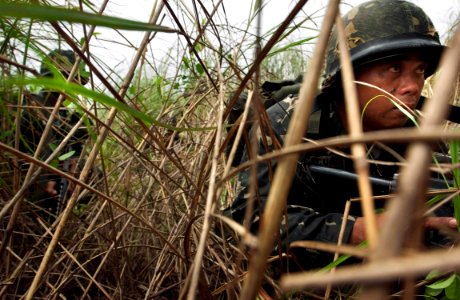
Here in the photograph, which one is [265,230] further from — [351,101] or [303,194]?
[303,194]

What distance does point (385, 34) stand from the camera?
1.55 metres

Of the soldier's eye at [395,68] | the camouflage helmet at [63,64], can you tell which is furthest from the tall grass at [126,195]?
the soldier's eye at [395,68]

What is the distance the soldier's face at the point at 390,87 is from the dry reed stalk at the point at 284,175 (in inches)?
49.5

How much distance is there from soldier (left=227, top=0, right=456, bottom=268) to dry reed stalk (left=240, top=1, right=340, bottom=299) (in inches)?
39.8

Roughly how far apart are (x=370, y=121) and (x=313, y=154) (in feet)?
0.86

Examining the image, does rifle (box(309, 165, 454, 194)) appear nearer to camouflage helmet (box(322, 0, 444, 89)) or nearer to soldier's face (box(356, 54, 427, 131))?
soldier's face (box(356, 54, 427, 131))

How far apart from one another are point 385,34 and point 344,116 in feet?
0.95

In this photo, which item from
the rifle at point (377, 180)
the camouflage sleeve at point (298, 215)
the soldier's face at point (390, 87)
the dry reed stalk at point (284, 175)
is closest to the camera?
the dry reed stalk at point (284, 175)

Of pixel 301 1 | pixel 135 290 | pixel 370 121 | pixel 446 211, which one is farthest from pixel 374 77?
pixel 301 1

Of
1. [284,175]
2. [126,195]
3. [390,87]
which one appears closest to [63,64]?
[126,195]

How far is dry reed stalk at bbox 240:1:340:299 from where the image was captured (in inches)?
9.4

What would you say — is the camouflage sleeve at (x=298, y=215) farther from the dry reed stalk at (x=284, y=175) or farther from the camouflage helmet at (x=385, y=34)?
the dry reed stalk at (x=284, y=175)

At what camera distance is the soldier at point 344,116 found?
4.36 feet

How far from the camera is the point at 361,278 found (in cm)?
15
